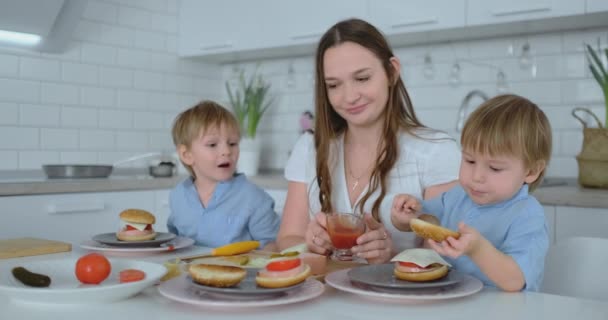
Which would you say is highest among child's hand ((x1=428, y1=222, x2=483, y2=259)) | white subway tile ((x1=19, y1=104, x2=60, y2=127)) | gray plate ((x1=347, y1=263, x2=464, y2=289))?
white subway tile ((x1=19, y1=104, x2=60, y2=127))

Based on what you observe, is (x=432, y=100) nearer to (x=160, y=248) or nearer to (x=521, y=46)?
(x=521, y=46)

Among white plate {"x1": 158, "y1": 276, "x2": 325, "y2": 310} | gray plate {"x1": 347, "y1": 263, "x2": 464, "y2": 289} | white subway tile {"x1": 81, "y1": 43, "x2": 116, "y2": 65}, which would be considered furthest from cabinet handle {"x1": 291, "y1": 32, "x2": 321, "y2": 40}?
white plate {"x1": 158, "y1": 276, "x2": 325, "y2": 310}

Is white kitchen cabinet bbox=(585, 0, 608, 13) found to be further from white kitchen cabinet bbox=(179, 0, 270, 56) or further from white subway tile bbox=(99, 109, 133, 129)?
white subway tile bbox=(99, 109, 133, 129)

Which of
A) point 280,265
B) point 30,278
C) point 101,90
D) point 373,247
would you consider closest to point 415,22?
point 101,90

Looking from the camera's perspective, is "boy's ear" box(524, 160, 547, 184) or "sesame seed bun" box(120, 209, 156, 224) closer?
"boy's ear" box(524, 160, 547, 184)

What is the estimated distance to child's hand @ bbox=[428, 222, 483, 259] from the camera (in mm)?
1037

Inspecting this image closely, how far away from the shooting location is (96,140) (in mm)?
3512

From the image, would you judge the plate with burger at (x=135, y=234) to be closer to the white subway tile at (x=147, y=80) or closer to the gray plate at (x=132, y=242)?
the gray plate at (x=132, y=242)

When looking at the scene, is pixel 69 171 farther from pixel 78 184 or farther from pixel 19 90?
pixel 19 90

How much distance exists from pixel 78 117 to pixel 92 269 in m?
2.55

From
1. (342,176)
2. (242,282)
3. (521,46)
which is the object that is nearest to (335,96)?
(342,176)

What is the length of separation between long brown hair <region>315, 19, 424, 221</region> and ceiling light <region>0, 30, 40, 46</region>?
1888 mm

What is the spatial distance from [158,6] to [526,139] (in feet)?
10.1

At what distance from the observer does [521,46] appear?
10.3 feet
